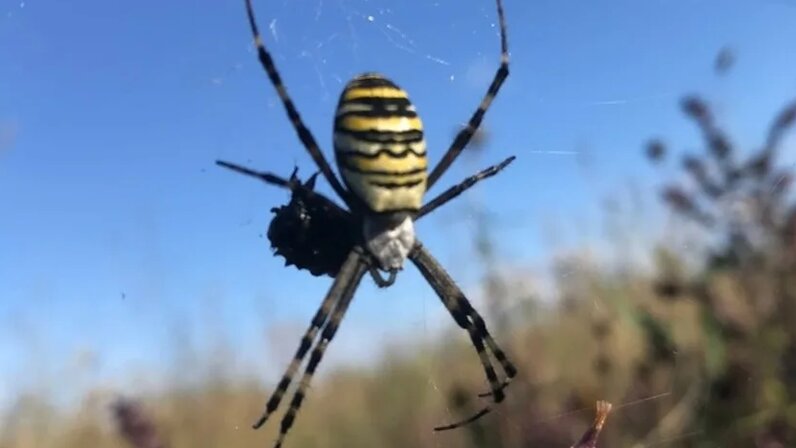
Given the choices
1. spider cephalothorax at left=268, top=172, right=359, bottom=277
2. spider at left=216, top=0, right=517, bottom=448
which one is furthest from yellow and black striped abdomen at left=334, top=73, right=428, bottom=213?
spider cephalothorax at left=268, top=172, right=359, bottom=277

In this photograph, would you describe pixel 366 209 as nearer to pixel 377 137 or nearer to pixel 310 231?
pixel 310 231

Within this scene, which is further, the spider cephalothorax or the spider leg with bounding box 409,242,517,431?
the spider leg with bounding box 409,242,517,431

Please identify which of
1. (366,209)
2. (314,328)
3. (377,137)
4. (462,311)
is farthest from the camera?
(462,311)

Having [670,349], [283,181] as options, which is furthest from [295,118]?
[670,349]

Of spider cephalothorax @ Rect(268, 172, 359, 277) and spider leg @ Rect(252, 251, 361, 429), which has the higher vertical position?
spider cephalothorax @ Rect(268, 172, 359, 277)

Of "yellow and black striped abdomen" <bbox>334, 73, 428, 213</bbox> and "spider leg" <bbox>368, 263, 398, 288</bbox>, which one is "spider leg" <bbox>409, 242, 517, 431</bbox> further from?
"yellow and black striped abdomen" <bbox>334, 73, 428, 213</bbox>

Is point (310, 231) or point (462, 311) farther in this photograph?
point (462, 311)

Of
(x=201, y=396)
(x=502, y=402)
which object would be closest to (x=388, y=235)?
(x=502, y=402)

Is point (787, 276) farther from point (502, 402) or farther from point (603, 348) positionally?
point (502, 402)
